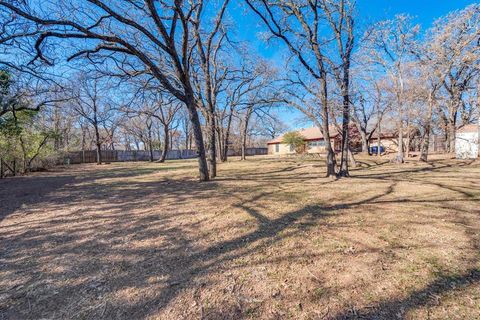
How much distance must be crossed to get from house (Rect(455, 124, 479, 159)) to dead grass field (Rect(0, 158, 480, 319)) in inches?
587

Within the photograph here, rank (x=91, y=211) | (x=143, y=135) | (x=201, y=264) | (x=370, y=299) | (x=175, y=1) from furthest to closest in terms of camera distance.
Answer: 1. (x=143, y=135)
2. (x=175, y=1)
3. (x=91, y=211)
4. (x=201, y=264)
5. (x=370, y=299)

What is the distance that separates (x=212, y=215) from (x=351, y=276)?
8.30 ft

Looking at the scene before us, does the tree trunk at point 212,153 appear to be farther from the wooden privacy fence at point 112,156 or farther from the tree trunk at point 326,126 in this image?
the wooden privacy fence at point 112,156

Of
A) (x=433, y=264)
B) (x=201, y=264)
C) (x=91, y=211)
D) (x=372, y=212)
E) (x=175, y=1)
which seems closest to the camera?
(x=433, y=264)

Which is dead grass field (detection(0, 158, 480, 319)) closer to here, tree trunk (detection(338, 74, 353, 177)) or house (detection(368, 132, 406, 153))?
tree trunk (detection(338, 74, 353, 177))

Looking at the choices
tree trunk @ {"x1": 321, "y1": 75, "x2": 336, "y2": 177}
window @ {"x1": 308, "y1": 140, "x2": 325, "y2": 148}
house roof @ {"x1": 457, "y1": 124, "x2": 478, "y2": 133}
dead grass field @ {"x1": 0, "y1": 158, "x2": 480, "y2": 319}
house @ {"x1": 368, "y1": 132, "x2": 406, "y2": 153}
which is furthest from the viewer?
window @ {"x1": 308, "y1": 140, "x2": 325, "y2": 148}

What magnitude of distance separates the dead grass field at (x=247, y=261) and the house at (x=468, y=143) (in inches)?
587

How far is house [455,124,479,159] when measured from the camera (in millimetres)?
14639

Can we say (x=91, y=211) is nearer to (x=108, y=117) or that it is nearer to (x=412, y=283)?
(x=412, y=283)

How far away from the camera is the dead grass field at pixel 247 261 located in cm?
184

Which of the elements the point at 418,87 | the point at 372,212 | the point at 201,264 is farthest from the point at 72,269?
the point at 418,87

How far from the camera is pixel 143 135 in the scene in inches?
1305

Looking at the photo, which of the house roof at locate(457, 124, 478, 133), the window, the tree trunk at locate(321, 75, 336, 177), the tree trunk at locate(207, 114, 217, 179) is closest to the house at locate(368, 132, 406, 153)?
the window

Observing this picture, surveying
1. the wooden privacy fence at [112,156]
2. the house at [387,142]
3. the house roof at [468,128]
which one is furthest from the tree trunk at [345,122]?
the wooden privacy fence at [112,156]
